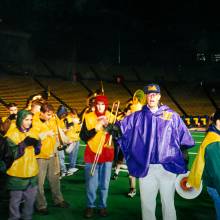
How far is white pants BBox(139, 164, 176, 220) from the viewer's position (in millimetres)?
4468

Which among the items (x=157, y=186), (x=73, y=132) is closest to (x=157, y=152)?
(x=157, y=186)

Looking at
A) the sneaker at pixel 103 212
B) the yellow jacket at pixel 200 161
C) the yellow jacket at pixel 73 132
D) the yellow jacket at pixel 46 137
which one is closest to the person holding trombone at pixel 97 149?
the sneaker at pixel 103 212

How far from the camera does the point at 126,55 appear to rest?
106ft

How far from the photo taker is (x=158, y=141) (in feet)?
14.5

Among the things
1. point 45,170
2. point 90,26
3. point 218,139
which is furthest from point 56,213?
point 90,26

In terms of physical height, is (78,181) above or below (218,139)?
below

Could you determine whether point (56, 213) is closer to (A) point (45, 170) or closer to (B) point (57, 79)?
(A) point (45, 170)

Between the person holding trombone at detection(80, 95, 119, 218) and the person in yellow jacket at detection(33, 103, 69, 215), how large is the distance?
65 cm

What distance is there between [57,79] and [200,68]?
479 inches

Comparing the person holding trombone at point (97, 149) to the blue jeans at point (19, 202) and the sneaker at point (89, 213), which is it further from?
the blue jeans at point (19, 202)

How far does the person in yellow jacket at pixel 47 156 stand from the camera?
19.7 ft

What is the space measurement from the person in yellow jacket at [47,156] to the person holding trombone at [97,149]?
65cm

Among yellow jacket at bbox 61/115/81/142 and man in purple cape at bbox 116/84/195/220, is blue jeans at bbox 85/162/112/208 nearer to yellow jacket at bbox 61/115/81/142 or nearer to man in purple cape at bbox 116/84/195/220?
man in purple cape at bbox 116/84/195/220

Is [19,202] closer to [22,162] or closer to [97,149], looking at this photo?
[22,162]
